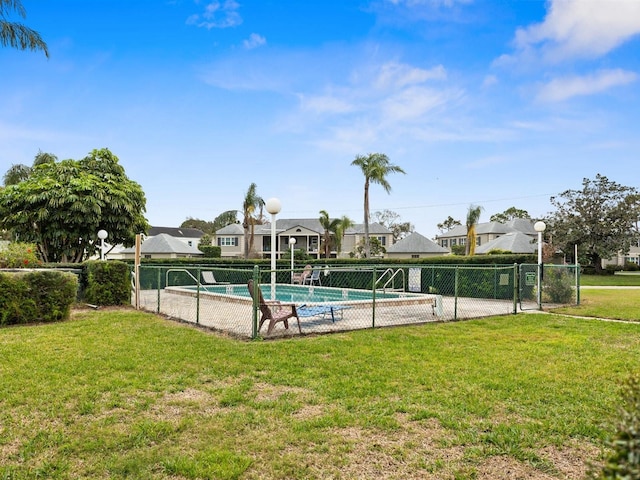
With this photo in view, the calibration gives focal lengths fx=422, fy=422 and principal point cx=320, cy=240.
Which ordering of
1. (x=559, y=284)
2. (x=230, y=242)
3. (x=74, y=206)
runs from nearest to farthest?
1. (x=559, y=284)
2. (x=74, y=206)
3. (x=230, y=242)

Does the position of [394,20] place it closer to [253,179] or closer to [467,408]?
[467,408]

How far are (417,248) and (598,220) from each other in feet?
50.0

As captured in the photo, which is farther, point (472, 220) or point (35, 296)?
point (472, 220)

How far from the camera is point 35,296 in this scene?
9148mm

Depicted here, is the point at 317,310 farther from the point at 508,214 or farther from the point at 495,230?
the point at 508,214

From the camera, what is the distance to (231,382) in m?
4.90

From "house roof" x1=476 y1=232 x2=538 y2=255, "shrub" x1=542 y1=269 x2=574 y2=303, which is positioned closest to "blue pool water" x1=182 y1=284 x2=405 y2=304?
"shrub" x1=542 y1=269 x2=574 y2=303

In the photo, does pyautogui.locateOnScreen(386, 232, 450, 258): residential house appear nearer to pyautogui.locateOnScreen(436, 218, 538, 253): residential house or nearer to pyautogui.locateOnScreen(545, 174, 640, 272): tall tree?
pyautogui.locateOnScreen(545, 174, 640, 272): tall tree

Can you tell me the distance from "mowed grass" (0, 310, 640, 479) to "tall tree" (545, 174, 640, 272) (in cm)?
3267

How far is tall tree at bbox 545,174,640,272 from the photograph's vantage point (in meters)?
34.4

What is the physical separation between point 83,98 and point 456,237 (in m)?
51.7

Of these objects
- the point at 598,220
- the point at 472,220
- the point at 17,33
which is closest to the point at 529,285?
the point at 17,33

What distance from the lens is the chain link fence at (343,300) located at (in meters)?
8.50

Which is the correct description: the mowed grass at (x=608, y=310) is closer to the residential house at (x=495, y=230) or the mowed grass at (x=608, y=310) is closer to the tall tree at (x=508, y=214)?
the residential house at (x=495, y=230)
